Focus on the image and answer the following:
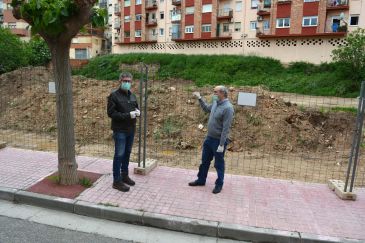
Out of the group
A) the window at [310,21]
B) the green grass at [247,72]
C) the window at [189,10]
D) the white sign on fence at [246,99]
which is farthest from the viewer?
the window at [189,10]

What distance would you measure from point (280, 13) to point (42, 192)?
3238 centimetres

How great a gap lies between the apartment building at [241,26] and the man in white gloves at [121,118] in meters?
28.7

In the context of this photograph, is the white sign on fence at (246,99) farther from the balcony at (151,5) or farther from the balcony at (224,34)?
the balcony at (151,5)

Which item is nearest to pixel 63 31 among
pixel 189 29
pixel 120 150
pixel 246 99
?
pixel 120 150

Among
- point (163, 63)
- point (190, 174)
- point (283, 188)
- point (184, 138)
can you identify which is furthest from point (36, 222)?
point (163, 63)

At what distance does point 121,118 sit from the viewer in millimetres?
5199

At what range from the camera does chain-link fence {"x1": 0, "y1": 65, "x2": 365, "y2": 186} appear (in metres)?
8.44

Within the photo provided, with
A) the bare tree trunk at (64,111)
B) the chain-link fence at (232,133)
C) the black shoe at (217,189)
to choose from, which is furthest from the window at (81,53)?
the black shoe at (217,189)

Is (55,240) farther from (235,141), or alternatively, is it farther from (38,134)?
(38,134)

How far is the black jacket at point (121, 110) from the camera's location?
17.1ft

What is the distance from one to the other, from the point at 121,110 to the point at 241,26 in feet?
109

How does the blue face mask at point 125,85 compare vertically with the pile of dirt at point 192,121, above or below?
above

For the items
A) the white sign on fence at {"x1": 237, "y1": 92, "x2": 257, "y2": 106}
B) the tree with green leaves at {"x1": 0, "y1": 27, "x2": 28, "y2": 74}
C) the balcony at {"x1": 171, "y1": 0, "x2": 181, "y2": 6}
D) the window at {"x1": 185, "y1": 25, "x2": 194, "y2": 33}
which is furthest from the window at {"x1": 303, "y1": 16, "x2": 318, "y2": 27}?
the white sign on fence at {"x1": 237, "y1": 92, "x2": 257, "y2": 106}

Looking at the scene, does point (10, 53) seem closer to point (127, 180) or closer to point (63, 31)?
point (63, 31)
